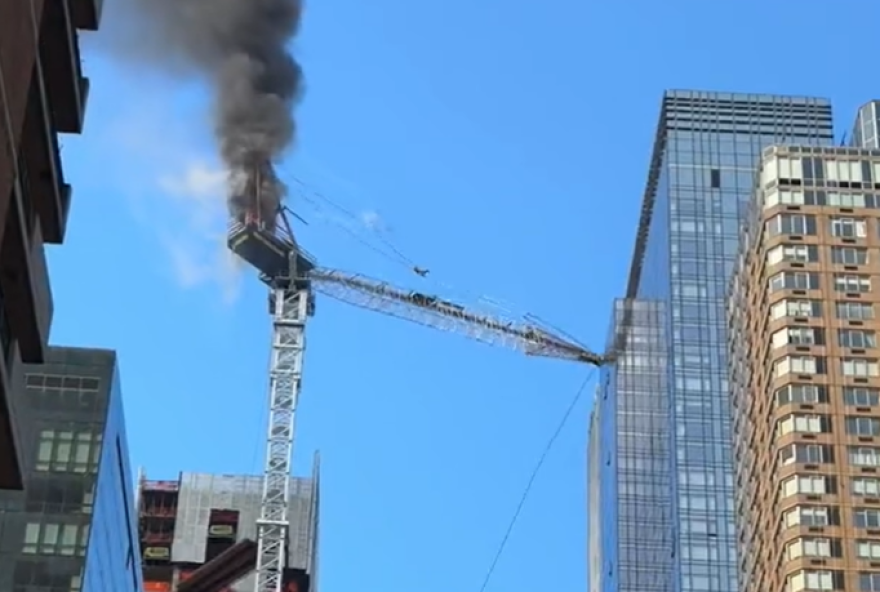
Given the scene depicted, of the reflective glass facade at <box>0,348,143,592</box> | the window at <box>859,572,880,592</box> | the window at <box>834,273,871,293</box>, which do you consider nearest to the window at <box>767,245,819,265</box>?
the window at <box>834,273,871,293</box>

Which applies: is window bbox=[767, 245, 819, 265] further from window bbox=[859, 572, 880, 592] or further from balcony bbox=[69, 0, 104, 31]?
balcony bbox=[69, 0, 104, 31]

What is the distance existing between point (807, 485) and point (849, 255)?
14.7m

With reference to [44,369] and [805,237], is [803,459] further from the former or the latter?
[44,369]

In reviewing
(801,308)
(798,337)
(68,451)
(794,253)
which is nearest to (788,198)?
(794,253)

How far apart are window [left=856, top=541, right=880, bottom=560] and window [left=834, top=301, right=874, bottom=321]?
13.1m

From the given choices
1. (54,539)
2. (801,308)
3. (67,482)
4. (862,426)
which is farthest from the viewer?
(801,308)

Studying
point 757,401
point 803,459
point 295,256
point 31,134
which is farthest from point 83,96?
point 295,256

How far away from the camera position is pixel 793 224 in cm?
11494

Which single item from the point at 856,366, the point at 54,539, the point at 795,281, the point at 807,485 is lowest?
the point at 54,539

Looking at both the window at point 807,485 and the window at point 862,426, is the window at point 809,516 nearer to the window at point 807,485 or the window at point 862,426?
the window at point 807,485

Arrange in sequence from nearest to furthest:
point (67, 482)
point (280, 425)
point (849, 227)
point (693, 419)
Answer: point (67, 482) < point (849, 227) < point (280, 425) < point (693, 419)

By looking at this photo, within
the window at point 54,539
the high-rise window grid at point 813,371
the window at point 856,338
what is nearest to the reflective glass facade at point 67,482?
the window at point 54,539

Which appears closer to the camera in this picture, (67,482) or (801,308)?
(67,482)

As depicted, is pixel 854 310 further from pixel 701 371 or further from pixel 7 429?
pixel 7 429
